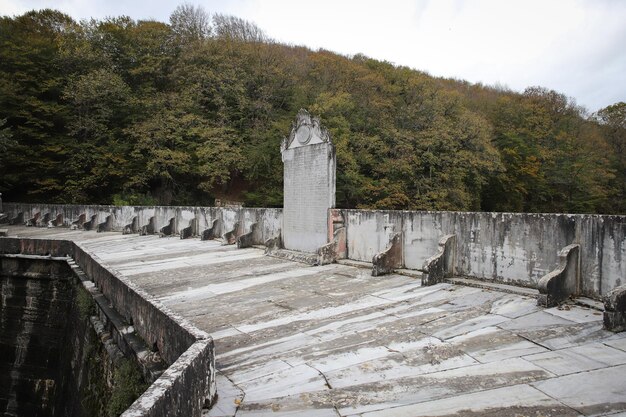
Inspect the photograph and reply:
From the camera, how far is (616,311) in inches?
160

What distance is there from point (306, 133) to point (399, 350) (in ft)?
23.0

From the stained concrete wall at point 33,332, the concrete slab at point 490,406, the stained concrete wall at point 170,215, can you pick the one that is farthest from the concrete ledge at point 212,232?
the concrete slab at point 490,406

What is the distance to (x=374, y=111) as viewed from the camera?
28.5 m

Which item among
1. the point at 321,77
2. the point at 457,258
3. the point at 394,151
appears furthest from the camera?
the point at 321,77

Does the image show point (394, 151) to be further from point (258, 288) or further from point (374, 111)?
point (258, 288)

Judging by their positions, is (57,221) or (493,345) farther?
(57,221)

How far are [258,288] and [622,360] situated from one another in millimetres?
5024

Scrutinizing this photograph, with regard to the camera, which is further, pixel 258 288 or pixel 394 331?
Result: pixel 258 288

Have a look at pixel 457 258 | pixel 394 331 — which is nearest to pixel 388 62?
pixel 457 258

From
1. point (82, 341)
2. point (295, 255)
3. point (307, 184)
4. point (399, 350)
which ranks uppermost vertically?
point (307, 184)

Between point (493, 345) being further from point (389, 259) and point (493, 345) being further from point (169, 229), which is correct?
point (169, 229)

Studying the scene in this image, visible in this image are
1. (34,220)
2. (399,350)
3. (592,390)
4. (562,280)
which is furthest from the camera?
(34,220)

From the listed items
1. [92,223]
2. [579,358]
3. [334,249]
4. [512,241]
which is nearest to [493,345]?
[579,358]

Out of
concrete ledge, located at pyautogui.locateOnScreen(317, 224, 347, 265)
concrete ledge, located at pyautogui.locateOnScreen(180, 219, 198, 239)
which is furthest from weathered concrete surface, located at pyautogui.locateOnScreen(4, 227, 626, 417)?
concrete ledge, located at pyautogui.locateOnScreen(180, 219, 198, 239)
